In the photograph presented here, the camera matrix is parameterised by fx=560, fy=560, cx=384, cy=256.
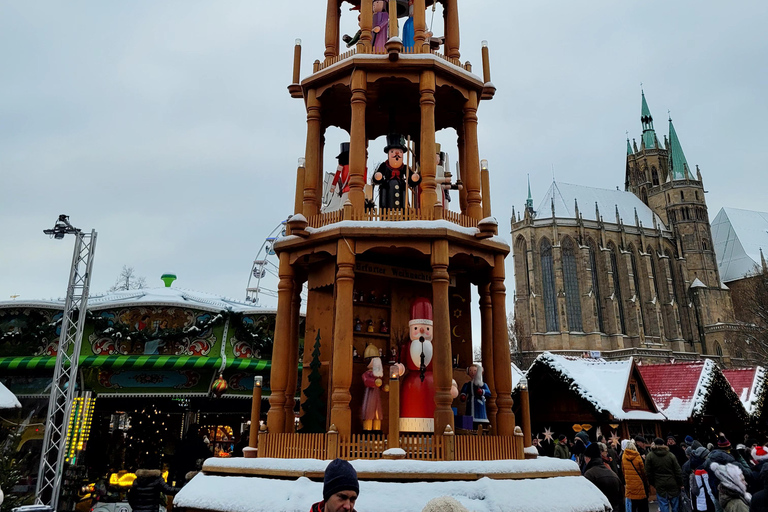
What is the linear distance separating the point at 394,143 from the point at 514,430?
16.6 ft

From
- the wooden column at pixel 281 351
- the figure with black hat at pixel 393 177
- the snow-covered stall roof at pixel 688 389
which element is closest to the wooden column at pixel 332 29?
the figure with black hat at pixel 393 177

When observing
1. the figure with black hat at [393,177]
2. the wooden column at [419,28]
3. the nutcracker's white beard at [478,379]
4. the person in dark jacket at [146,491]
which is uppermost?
the wooden column at [419,28]

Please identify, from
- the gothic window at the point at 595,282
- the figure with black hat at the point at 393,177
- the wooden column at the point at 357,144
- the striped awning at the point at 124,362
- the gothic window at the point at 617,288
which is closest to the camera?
the wooden column at the point at 357,144

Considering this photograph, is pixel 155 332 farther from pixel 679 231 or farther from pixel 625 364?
pixel 679 231

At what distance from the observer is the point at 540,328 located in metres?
68.4

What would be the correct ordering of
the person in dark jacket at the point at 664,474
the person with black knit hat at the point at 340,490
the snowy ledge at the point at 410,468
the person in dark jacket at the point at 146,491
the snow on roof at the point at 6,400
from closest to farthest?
the person with black knit hat at the point at 340,490
the snowy ledge at the point at 410,468
the person in dark jacket at the point at 146,491
the person in dark jacket at the point at 664,474
the snow on roof at the point at 6,400

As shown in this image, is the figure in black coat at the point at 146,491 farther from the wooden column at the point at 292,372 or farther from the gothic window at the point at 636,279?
the gothic window at the point at 636,279

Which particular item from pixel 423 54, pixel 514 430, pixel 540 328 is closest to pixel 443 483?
pixel 514 430

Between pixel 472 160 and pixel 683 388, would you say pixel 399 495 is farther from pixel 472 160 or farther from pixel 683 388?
pixel 683 388

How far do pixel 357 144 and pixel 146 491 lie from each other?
573 centimetres

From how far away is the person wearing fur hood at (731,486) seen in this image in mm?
6441

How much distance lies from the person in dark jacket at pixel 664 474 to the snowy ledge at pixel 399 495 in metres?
2.83

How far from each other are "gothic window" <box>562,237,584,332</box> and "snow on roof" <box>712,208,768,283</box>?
23796 millimetres

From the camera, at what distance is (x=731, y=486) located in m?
6.52
